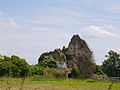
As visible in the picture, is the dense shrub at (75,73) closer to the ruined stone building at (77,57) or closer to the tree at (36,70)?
the ruined stone building at (77,57)

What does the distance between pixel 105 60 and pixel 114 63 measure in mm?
3116

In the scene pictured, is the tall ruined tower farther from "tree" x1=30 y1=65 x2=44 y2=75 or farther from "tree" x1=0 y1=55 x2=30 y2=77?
"tree" x1=0 y1=55 x2=30 y2=77

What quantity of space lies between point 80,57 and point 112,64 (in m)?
24.6

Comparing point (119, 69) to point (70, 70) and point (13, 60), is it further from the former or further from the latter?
point (13, 60)

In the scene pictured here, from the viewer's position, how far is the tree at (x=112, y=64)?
77.9 m

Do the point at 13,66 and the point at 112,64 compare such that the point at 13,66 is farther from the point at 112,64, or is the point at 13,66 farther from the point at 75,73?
the point at 112,64

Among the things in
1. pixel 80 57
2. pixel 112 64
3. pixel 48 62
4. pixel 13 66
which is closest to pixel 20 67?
pixel 13 66

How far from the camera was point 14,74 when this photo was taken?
41406 millimetres

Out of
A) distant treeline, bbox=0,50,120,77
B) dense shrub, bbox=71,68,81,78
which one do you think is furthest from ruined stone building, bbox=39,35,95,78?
distant treeline, bbox=0,50,120,77

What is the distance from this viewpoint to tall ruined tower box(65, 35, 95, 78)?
5603 cm

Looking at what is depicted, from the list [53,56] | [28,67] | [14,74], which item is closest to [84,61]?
[53,56]

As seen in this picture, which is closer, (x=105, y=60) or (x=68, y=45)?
(x=68, y=45)

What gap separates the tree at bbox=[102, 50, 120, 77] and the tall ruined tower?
19.7 m

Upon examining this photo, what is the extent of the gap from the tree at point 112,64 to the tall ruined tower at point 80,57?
777 inches
